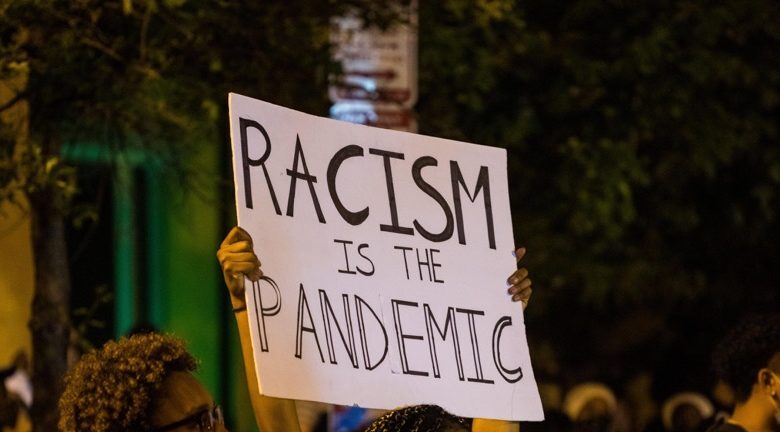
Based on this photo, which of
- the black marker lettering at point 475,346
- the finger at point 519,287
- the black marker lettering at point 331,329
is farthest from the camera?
the finger at point 519,287

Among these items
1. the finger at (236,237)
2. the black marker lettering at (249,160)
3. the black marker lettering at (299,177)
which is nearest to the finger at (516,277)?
the black marker lettering at (299,177)

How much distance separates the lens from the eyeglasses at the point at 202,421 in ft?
11.2

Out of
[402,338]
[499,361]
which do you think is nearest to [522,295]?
[499,361]

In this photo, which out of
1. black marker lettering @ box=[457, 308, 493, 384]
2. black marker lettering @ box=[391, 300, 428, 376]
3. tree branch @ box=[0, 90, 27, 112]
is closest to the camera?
black marker lettering @ box=[391, 300, 428, 376]

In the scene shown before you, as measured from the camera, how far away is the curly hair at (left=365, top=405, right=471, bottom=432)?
10.8 ft

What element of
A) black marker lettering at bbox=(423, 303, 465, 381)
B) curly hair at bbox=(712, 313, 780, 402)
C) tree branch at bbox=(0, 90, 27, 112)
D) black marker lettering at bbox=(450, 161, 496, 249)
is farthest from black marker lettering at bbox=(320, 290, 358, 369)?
tree branch at bbox=(0, 90, 27, 112)

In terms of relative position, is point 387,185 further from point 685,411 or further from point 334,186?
point 685,411

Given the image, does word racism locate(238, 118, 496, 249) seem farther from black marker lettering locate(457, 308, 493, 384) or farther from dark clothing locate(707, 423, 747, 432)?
dark clothing locate(707, 423, 747, 432)

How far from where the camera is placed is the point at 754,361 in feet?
15.9

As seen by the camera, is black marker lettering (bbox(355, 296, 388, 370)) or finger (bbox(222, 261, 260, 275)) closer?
finger (bbox(222, 261, 260, 275))

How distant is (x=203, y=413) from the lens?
3.47 m

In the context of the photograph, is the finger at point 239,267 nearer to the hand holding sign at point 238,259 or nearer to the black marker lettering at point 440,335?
the hand holding sign at point 238,259

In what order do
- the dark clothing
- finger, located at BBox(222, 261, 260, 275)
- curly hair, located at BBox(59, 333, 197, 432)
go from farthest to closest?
the dark clothing, finger, located at BBox(222, 261, 260, 275), curly hair, located at BBox(59, 333, 197, 432)

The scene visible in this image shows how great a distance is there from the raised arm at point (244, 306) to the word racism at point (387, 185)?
5.7 inches
